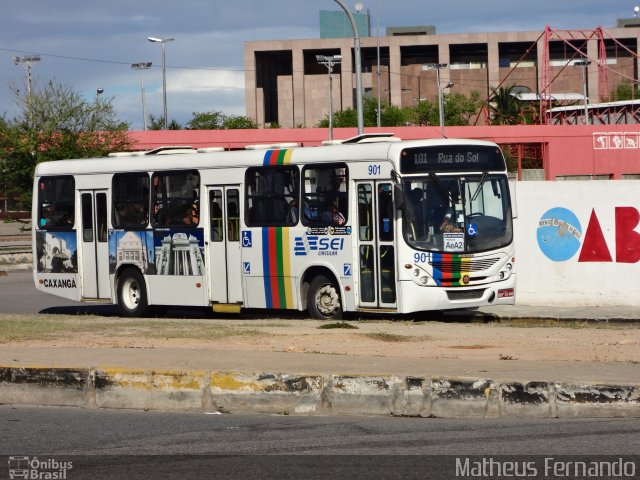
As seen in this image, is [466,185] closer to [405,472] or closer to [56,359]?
[56,359]

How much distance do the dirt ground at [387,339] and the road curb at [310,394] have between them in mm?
2107

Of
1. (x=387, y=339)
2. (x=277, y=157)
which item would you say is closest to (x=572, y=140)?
(x=277, y=157)

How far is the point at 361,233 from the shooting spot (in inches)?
720

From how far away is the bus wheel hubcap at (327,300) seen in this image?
1862cm

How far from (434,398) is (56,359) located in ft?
14.5

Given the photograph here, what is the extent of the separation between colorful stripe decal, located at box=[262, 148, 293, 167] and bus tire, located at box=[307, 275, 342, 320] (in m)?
2.14

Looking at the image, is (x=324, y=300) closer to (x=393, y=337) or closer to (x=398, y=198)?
(x=398, y=198)

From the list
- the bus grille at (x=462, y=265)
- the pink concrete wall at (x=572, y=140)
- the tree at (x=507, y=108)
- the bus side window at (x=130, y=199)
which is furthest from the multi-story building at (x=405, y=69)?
the bus grille at (x=462, y=265)

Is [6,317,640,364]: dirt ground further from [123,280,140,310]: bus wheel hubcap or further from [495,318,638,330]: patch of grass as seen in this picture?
[123,280,140,310]: bus wheel hubcap

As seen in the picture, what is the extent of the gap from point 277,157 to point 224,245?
195 centimetres

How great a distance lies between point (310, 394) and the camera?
10266 mm

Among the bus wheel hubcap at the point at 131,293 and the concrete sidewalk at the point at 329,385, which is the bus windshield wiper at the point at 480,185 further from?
the bus wheel hubcap at the point at 131,293

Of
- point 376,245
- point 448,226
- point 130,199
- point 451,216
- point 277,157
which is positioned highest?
point 277,157

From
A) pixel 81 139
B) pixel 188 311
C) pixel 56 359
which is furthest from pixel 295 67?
pixel 56 359
